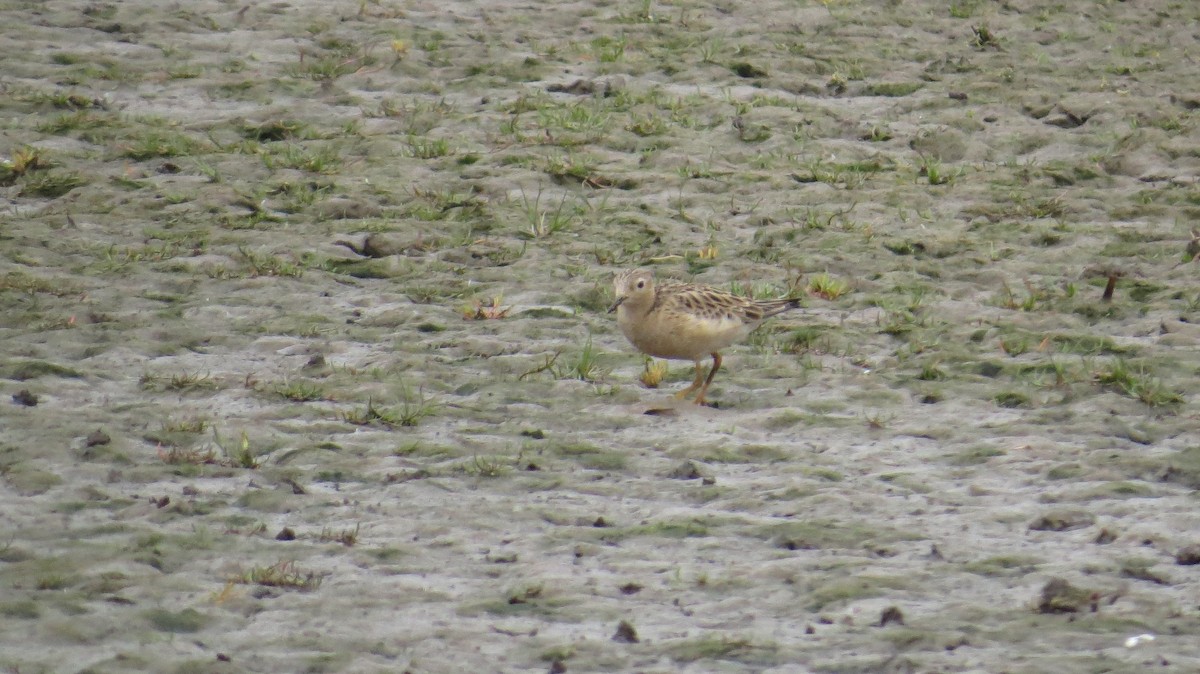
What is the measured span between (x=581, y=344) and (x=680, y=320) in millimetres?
1143

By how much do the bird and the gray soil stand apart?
0.27 meters

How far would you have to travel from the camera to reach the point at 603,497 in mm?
7848

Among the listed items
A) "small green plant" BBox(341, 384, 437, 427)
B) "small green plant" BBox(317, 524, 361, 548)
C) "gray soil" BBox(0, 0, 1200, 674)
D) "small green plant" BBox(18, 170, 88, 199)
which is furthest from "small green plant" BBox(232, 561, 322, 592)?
"small green plant" BBox(18, 170, 88, 199)

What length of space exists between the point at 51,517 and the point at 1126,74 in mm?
12030

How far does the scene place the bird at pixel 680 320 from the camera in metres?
9.05

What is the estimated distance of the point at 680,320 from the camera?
901 centimetres

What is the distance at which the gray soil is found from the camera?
655 centimetres

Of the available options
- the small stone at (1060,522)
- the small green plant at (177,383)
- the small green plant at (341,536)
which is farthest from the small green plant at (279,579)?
the small stone at (1060,522)

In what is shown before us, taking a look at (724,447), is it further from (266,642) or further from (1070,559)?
(266,642)

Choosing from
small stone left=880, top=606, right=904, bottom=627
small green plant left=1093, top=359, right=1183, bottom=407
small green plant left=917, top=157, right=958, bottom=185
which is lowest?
small stone left=880, top=606, right=904, bottom=627

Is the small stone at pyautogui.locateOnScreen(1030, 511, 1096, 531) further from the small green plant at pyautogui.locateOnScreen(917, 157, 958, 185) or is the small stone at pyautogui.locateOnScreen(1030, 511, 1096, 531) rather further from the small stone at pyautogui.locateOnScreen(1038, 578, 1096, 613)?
the small green plant at pyautogui.locateOnScreen(917, 157, 958, 185)

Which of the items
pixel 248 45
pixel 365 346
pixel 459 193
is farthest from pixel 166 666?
pixel 248 45

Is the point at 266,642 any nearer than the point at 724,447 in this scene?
Yes

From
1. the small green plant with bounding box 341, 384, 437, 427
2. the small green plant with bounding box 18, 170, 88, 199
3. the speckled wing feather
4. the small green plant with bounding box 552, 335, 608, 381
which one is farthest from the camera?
the small green plant with bounding box 18, 170, 88, 199
